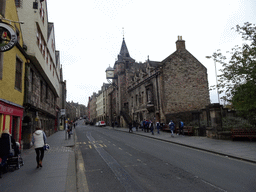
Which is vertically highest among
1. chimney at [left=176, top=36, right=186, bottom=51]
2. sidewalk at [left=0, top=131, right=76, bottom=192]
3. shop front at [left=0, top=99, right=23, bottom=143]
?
chimney at [left=176, top=36, right=186, bottom=51]

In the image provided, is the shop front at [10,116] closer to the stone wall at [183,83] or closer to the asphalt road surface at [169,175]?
the asphalt road surface at [169,175]

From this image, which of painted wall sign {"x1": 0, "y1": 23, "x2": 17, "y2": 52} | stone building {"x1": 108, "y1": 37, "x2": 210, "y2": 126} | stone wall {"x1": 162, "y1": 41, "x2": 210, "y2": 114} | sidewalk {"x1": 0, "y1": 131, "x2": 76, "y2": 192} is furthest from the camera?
stone wall {"x1": 162, "y1": 41, "x2": 210, "y2": 114}

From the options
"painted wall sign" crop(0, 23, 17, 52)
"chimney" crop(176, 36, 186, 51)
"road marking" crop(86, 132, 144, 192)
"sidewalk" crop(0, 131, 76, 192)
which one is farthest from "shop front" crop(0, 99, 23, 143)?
"chimney" crop(176, 36, 186, 51)

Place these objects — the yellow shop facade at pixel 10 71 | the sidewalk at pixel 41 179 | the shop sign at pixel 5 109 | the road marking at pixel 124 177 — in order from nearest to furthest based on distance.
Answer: the sidewalk at pixel 41 179 → the road marking at pixel 124 177 → the yellow shop facade at pixel 10 71 → the shop sign at pixel 5 109

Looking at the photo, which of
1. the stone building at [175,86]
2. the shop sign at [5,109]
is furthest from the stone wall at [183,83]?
the shop sign at [5,109]

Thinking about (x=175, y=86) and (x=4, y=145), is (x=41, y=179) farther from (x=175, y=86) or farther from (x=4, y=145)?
(x=175, y=86)

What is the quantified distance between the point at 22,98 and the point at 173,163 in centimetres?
967

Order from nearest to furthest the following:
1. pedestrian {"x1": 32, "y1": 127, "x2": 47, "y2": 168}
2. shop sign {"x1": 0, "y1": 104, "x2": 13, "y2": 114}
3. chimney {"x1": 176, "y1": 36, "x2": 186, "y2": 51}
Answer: pedestrian {"x1": 32, "y1": 127, "x2": 47, "y2": 168} < shop sign {"x1": 0, "y1": 104, "x2": 13, "y2": 114} < chimney {"x1": 176, "y1": 36, "x2": 186, "y2": 51}

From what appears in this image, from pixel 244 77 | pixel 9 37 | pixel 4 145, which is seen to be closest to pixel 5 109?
pixel 4 145

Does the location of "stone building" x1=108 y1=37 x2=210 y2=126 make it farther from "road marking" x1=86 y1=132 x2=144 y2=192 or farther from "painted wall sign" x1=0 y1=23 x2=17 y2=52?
"painted wall sign" x1=0 y1=23 x2=17 y2=52

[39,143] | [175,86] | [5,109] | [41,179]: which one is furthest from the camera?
[175,86]

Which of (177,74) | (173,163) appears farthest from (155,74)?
(173,163)

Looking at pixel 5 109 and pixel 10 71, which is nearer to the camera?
pixel 5 109

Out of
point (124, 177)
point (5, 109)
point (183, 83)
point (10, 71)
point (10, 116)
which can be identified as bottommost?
point (124, 177)
